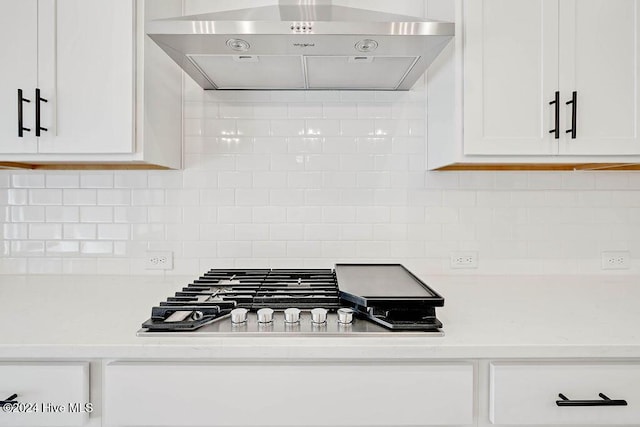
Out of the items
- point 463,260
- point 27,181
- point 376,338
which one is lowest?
point 376,338

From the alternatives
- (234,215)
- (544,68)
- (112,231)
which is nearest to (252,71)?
(234,215)

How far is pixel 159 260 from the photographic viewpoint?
179 cm

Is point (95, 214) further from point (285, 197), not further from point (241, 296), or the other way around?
point (241, 296)

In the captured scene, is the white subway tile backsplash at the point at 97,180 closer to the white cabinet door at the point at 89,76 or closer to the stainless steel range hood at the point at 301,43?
the white cabinet door at the point at 89,76

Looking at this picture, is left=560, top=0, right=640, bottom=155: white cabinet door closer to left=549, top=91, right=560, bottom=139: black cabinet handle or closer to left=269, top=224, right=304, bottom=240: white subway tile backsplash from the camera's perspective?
left=549, top=91, right=560, bottom=139: black cabinet handle

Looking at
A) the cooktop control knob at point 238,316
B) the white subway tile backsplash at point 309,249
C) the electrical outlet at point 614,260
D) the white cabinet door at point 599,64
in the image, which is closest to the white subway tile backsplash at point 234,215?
the white subway tile backsplash at point 309,249

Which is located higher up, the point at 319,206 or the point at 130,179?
the point at 130,179

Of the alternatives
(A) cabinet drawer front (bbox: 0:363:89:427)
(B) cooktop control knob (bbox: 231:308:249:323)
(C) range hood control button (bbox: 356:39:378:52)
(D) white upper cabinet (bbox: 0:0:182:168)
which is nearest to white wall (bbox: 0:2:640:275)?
(D) white upper cabinet (bbox: 0:0:182:168)

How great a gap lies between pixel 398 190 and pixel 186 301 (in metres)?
1.05

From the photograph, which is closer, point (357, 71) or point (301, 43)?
point (301, 43)

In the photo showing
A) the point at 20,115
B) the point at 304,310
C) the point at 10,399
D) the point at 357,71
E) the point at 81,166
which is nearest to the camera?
the point at 10,399

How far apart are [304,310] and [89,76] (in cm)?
113

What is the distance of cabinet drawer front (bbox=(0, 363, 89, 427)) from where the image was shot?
1.00 m

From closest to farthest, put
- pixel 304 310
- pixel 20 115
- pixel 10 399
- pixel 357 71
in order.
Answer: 1. pixel 10 399
2. pixel 304 310
3. pixel 20 115
4. pixel 357 71
